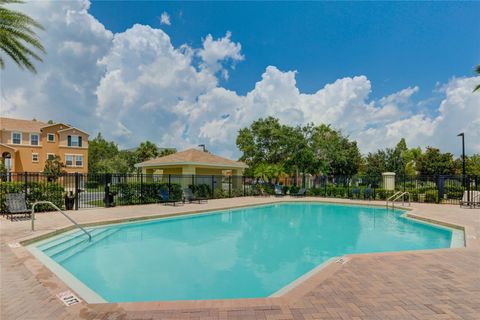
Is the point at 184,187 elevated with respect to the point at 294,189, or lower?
elevated

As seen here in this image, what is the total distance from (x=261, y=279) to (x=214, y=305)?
273 centimetres

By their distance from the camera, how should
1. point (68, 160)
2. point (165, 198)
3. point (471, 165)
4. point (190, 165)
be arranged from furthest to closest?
1. point (68, 160)
2. point (471, 165)
3. point (190, 165)
4. point (165, 198)

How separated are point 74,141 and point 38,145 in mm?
4016

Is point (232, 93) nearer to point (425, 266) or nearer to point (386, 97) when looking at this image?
point (386, 97)

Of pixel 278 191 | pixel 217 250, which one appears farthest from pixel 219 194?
pixel 217 250

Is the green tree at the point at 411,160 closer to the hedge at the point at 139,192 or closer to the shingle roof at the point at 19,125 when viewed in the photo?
the hedge at the point at 139,192

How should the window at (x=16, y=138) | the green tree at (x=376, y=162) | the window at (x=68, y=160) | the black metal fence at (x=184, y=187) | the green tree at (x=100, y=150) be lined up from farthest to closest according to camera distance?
1. the green tree at (x=100, y=150)
2. the green tree at (x=376, y=162)
3. the window at (x=68, y=160)
4. the window at (x=16, y=138)
5. the black metal fence at (x=184, y=187)

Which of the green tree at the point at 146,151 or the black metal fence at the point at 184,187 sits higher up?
the green tree at the point at 146,151

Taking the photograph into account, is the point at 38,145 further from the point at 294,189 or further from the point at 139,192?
the point at 294,189

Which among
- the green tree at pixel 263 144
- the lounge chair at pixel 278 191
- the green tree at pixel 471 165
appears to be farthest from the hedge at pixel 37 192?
the green tree at pixel 471 165

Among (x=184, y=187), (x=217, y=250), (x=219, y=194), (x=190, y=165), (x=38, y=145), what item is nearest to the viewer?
(x=217, y=250)

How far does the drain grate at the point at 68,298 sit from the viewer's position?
13.3 ft

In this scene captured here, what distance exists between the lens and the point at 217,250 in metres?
8.81

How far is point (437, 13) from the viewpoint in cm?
1312
